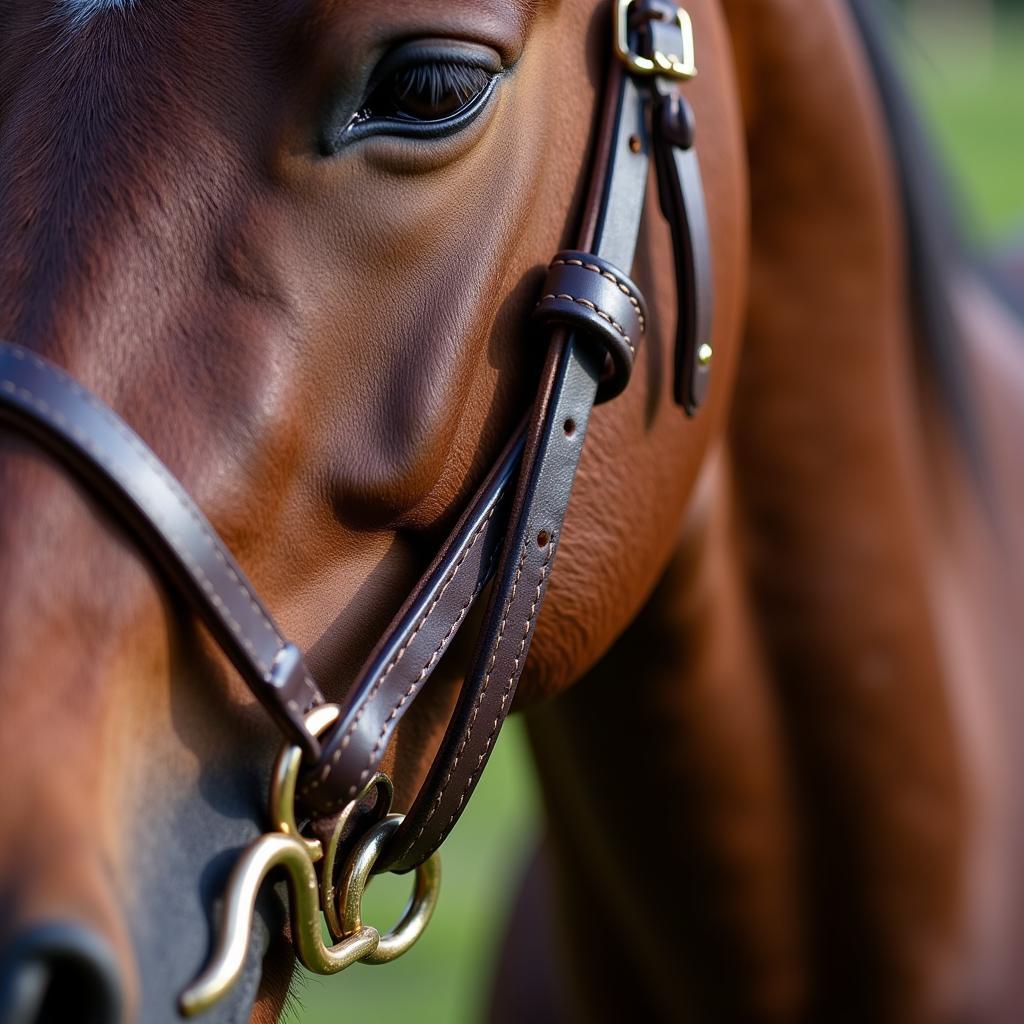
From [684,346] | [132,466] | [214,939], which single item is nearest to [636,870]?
[684,346]

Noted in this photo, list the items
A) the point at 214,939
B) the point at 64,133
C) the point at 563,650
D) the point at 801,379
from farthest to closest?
the point at 801,379
the point at 563,650
the point at 64,133
the point at 214,939

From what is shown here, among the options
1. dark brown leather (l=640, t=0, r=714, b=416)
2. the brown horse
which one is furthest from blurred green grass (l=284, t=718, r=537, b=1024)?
dark brown leather (l=640, t=0, r=714, b=416)

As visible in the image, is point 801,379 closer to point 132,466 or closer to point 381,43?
point 381,43

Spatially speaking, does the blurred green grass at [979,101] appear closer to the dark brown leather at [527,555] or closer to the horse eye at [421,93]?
the dark brown leather at [527,555]

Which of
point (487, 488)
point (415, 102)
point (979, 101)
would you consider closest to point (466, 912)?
point (487, 488)

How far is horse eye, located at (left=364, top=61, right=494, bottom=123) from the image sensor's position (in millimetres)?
1004

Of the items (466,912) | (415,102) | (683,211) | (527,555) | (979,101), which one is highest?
(415,102)

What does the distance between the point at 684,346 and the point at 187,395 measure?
52 cm

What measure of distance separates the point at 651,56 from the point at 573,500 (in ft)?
1.28

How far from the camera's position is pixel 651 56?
1199 mm

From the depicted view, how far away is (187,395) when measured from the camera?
92cm

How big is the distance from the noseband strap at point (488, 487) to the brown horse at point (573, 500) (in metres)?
0.02

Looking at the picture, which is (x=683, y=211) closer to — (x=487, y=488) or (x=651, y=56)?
(x=651, y=56)

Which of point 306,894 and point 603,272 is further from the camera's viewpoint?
point 603,272
